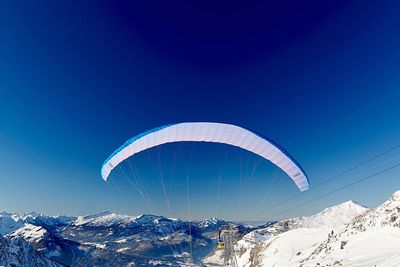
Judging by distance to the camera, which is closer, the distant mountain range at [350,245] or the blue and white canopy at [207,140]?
the distant mountain range at [350,245]

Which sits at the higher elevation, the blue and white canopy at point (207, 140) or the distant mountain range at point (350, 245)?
the blue and white canopy at point (207, 140)

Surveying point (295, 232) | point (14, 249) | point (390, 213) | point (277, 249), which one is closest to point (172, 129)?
point (390, 213)

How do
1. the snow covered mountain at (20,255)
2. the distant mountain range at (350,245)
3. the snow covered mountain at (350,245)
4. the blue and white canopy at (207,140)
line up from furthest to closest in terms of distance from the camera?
the snow covered mountain at (20,255) < the blue and white canopy at (207,140) < the snow covered mountain at (350,245) < the distant mountain range at (350,245)

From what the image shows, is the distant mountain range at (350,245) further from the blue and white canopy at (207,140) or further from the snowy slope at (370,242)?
the blue and white canopy at (207,140)

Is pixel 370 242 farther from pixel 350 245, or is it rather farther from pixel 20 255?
pixel 20 255

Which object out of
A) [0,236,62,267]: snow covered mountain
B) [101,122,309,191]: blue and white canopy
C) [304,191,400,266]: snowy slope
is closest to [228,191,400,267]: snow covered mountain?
[304,191,400,266]: snowy slope

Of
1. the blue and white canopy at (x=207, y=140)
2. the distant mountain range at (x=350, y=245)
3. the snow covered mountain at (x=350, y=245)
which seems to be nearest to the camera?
the distant mountain range at (x=350, y=245)

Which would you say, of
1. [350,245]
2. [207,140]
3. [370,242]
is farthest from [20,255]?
[370,242]

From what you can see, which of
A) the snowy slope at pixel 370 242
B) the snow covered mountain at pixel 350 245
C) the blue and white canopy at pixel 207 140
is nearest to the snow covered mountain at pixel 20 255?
the snow covered mountain at pixel 350 245

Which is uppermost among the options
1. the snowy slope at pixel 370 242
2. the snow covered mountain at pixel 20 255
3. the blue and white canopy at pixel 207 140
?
the snow covered mountain at pixel 20 255
